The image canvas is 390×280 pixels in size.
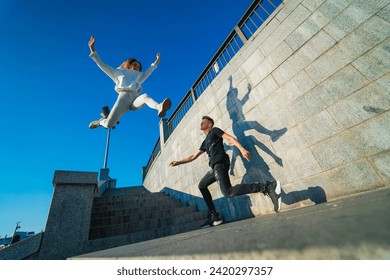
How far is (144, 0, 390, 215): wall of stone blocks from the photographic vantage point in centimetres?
204

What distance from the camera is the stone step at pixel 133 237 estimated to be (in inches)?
124

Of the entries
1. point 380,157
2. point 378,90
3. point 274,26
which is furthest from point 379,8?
point 380,157

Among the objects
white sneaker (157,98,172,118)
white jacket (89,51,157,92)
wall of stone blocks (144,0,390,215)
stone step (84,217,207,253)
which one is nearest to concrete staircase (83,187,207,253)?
stone step (84,217,207,253)

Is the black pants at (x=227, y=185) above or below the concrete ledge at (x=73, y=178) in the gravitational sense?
below

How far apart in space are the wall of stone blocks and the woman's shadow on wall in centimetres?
2

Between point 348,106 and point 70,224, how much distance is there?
4.81 meters

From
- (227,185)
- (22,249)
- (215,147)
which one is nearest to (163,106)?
(215,147)

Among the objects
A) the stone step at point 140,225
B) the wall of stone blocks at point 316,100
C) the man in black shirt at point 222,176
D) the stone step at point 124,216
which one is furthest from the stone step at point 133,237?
the wall of stone blocks at point 316,100

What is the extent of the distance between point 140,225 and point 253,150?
9.24ft

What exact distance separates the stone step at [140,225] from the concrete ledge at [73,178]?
0.95m

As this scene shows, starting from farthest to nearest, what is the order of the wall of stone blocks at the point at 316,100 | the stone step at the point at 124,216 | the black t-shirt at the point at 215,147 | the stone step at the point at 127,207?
1. the stone step at the point at 127,207
2. the stone step at the point at 124,216
3. the black t-shirt at the point at 215,147
4. the wall of stone blocks at the point at 316,100

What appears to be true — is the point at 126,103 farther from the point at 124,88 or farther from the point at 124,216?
the point at 124,216

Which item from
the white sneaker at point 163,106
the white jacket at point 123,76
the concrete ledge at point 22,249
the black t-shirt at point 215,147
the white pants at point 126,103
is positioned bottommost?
the concrete ledge at point 22,249

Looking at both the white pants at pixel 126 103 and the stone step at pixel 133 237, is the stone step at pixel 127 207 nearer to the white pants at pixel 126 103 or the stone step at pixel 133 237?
the stone step at pixel 133 237
